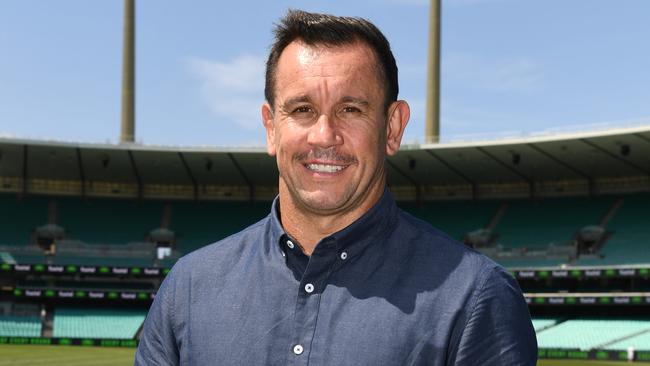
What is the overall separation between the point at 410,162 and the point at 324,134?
46.0 metres

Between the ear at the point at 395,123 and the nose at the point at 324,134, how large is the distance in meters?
0.25

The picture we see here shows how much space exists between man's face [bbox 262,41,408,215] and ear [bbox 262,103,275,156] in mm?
158

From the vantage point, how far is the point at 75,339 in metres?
42.6

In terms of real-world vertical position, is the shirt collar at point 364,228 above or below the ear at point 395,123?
below

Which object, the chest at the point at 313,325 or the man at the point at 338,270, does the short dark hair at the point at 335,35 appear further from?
the chest at the point at 313,325

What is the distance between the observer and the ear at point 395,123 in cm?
283

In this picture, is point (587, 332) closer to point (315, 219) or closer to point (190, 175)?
point (190, 175)

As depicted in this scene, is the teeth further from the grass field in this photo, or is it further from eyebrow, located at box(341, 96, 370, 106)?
the grass field

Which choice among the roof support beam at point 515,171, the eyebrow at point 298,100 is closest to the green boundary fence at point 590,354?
the roof support beam at point 515,171

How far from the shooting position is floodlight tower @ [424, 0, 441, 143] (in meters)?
57.2

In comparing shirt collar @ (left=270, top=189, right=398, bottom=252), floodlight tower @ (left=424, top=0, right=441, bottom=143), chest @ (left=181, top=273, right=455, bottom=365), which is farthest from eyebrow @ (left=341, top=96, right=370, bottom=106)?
floodlight tower @ (left=424, top=0, right=441, bottom=143)

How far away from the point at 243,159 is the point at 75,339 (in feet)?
47.3

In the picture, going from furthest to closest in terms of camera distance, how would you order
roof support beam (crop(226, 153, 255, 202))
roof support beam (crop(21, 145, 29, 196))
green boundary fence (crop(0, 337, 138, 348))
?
roof support beam (crop(226, 153, 255, 202)) → roof support beam (crop(21, 145, 29, 196)) → green boundary fence (crop(0, 337, 138, 348))

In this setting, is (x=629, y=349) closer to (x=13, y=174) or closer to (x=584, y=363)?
(x=584, y=363)
